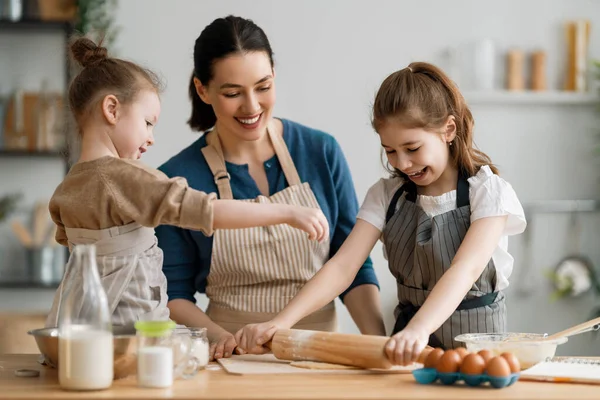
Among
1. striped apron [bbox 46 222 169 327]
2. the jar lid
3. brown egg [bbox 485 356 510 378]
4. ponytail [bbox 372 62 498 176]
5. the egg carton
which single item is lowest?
the egg carton

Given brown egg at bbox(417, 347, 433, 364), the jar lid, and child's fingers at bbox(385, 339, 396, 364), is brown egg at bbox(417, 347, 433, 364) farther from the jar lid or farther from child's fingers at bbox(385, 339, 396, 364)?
the jar lid

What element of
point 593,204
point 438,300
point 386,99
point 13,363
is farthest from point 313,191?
point 593,204

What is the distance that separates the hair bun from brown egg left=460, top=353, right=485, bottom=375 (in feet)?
2.96

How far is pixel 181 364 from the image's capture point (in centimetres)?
135

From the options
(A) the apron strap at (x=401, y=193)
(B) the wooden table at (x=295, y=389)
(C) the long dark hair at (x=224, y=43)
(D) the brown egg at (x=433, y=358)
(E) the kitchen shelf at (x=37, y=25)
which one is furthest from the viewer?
(E) the kitchen shelf at (x=37, y=25)

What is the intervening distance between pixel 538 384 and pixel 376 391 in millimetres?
293

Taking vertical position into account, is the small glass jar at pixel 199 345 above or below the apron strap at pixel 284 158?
below

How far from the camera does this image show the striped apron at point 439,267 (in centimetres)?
175

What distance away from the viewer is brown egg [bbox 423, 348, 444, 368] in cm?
136

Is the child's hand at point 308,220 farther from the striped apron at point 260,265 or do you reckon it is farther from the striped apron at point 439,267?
the striped apron at point 260,265

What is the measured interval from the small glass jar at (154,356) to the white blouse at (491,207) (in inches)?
28.4

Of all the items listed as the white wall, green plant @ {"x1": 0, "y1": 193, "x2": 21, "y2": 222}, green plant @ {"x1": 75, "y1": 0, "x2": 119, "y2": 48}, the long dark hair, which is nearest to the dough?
the long dark hair

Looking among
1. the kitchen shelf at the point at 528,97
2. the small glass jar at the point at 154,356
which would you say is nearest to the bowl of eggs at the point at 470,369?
the small glass jar at the point at 154,356

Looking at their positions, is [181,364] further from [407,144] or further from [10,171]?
[10,171]
